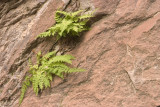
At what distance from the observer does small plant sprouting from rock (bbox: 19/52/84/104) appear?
11.1 ft

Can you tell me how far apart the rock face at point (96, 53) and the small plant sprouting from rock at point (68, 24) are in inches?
9.0

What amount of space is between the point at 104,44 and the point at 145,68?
3.36ft

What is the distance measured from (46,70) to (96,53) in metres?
1.25

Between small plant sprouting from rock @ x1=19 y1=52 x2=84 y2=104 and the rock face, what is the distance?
184 mm

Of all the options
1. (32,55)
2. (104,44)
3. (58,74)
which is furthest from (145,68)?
(32,55)

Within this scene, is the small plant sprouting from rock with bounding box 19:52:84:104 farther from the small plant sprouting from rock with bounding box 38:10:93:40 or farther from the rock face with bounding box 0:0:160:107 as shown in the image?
the small plant sprouting from rock with bounding box 38:10:93:40

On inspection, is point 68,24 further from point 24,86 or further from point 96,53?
point 24,86

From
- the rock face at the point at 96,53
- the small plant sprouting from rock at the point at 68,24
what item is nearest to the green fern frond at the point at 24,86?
the rock face at the point at 96,53

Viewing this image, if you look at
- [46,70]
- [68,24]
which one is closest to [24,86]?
[46,70]

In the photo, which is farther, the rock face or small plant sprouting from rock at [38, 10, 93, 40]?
small plant sprouting from rock at [38, 10, 93, 40]

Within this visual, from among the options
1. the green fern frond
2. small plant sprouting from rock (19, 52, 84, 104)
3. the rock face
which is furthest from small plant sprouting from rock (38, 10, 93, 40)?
the green fern frond

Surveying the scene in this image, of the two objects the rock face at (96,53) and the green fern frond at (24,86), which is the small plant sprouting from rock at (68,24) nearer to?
the rock face at (96,53)

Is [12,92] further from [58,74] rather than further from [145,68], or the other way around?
[145,68]

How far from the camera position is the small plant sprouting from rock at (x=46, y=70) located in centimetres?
338
